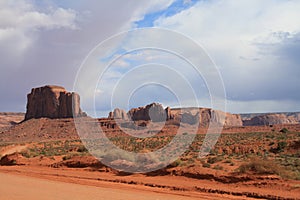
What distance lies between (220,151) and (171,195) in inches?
573

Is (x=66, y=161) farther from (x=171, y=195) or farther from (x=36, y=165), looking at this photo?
(x=171, y=195)

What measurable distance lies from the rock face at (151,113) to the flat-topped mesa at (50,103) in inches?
678

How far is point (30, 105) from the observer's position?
93250mm

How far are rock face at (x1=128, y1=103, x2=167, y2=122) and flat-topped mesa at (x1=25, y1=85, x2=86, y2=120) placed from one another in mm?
17209

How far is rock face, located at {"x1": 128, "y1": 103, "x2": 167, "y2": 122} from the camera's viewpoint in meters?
94.2

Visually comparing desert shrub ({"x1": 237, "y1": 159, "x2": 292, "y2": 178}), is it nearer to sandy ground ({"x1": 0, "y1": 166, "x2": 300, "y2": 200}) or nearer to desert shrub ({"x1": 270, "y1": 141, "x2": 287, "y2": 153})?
sandy ground ({"x1": 0, "y1": 166, "x2": 300, "y2": 200})

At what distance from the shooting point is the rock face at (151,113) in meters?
94.2

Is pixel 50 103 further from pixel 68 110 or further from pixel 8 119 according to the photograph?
pixel 8 119

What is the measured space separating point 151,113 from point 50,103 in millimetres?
28323

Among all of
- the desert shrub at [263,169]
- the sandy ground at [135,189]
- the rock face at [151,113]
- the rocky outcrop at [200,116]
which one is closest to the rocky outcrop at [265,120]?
the rocky outcrop at [200,116]

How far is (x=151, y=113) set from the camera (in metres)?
95.1

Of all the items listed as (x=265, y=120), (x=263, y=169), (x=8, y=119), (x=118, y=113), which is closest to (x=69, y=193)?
(x=263, y=169)

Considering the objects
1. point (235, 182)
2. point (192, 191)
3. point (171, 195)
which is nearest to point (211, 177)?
point (235, 182)

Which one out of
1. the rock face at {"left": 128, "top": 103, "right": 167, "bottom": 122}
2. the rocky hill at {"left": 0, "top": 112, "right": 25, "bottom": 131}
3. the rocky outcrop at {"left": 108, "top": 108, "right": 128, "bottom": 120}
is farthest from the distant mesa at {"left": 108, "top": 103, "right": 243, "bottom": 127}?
the rocky hill at {"left": 0, "top": 112, "right": 25, "bottom": 131}
